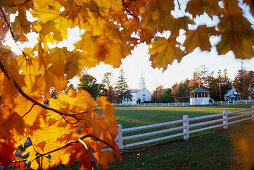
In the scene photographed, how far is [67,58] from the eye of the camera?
41.4 inches

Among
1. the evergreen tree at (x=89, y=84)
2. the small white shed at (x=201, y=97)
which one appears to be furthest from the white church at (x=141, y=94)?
the small white shed at (x=201, y=97)

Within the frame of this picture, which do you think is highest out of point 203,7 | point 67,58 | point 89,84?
point 89,84

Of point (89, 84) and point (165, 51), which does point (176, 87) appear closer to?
point (89, 84)

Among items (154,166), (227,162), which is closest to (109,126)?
(154,166)

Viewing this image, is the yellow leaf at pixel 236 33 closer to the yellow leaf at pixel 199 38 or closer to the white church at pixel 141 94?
the yellow leaf at pixel 199 38

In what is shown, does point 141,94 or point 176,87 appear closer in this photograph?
point 176,87

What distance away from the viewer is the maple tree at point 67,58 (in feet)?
2.90

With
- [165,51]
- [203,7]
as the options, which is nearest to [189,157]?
[165,51]

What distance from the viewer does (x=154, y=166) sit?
4.46 metres

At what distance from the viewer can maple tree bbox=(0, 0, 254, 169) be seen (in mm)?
Result: 885

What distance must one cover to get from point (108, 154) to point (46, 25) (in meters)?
0.94

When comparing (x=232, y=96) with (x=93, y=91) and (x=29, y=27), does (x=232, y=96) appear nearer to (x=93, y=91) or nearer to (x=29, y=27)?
(x=93, y=91)

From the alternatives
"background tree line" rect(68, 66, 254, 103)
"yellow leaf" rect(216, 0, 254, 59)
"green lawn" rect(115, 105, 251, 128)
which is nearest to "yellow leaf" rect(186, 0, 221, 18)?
"yellow leaf" rect(216, 0, 254, 59)

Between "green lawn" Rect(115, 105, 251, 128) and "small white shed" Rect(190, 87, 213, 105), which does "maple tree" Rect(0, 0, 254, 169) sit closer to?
"green lawn" Rect(115, 105, 251, 128)
